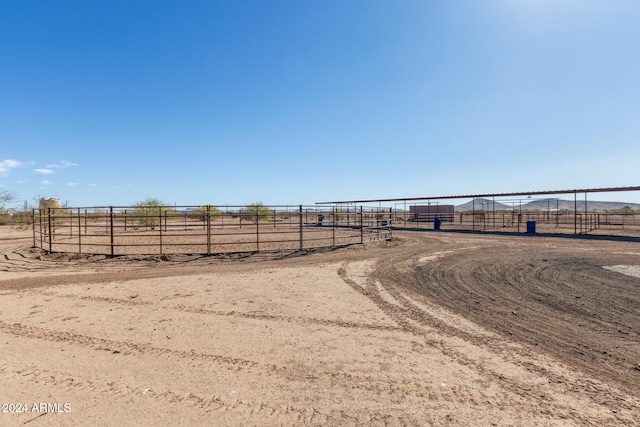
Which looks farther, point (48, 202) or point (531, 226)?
point (48, 202)

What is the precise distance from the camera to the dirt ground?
2615mm

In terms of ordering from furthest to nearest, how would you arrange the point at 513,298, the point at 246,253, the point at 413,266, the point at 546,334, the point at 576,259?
the point at 246,253
the point at 576,259
the point at 413,266
the point at 513,298
the point at 546,334

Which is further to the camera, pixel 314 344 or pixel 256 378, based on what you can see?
pixel 314 344

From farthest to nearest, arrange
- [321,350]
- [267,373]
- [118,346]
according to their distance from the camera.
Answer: [118,346] < [321,350] < [267,373]

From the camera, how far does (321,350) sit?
3.77 meters

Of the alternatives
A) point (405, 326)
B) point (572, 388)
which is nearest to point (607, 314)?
point (572, 388)

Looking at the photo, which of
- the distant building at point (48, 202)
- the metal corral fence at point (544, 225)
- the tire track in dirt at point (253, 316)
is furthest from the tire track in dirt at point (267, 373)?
the distant building at point (48, 202)

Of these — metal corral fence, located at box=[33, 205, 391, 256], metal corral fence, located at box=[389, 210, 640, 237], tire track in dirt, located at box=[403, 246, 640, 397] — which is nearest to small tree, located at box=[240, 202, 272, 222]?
Result: metal corral fence, located at box=[33, 205, 391, 256]

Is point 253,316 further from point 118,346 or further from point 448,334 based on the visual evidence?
point 448,334


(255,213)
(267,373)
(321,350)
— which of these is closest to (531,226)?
(255,213)

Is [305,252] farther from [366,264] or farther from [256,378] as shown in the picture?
[256,378]

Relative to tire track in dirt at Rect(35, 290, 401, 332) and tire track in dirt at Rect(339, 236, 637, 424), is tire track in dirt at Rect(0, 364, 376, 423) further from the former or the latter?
tire track in dirt at Rect(35, 290, 401, 332)

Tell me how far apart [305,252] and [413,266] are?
4578 mm

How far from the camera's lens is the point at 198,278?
25.4 ft
